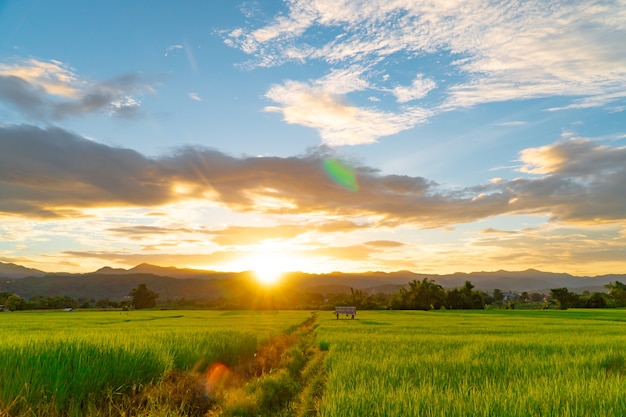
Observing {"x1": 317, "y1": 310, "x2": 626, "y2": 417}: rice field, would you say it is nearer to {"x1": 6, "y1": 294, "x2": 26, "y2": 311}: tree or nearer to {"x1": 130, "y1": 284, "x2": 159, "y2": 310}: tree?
{"x1": 6, "y1": 294, "x2": 26, "y2": 311}: tree

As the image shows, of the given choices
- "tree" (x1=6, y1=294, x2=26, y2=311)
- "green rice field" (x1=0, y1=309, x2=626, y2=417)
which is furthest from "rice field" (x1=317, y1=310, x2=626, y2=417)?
"tree" (x1=6, y1=294, x2=26, y2=311)

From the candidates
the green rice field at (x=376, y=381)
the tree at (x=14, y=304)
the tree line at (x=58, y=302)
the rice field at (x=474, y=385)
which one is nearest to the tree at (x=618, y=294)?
the rice field at (x=474, y=385)

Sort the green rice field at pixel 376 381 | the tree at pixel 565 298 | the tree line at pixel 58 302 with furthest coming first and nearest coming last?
the tree line at pixel 58 302
the tree at pixel 565 298
the green rice field at pixel 376 381

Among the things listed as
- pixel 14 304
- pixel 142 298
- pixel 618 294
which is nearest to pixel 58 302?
pixel 14 304

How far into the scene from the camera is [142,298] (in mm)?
129000

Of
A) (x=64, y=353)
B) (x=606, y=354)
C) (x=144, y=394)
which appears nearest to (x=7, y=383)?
(x=64, y=353)

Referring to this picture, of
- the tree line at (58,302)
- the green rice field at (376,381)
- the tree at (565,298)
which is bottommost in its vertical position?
the tree line at (58,302)

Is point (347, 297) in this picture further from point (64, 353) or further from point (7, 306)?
point (64, 353)

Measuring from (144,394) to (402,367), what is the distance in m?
5.51

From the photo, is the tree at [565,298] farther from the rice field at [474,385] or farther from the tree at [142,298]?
the tree at [142,298]

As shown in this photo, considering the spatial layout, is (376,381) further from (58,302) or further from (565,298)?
(58,302)

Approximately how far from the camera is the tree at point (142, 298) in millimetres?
127875

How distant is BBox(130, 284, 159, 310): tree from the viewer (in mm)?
127875

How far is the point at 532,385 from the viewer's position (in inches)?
288
